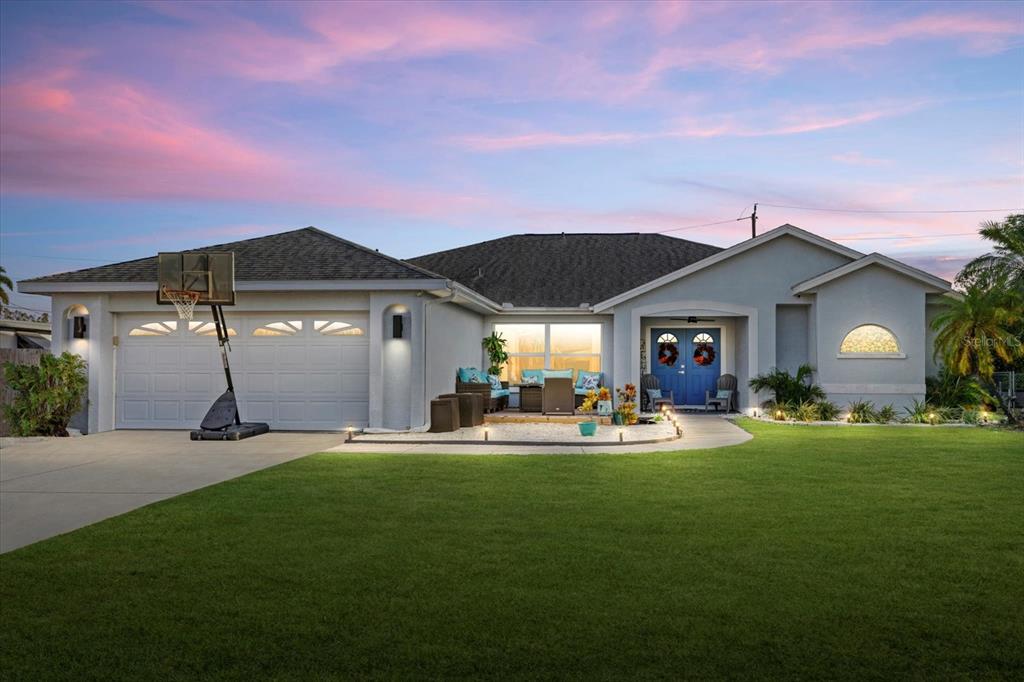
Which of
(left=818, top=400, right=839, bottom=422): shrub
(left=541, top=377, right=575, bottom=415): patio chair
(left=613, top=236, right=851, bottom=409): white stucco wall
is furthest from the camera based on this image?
(left=613, top=236, right=851, bottom=409): white stucco wall

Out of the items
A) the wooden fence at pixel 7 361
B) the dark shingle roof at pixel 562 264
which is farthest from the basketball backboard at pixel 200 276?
the dark shingle roof at pixel 562 264

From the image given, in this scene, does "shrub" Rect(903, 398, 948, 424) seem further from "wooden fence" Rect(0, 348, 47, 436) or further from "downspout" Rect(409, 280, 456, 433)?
"wooden fence" Rect(0, 348, 47, 436)

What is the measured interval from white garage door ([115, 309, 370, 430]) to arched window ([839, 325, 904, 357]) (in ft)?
41.7

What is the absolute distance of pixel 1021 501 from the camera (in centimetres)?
888

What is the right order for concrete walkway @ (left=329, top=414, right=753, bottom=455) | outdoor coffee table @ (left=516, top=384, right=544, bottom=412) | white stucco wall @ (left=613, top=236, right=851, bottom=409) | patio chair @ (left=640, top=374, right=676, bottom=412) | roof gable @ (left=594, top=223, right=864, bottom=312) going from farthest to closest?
patio chair @ (left=640, top=374, right=676, bottom=412) < white stucco wall @ (left=613, top=236, right=851, bottom=409) < roof gable @ (left=594, top=223, right=864, bottom=312) < outdoor coffee table @ (left=516, top=384, right=544, bottom=412) < concrete walkway @ (left=329, top=414, right=753, bottom=455)

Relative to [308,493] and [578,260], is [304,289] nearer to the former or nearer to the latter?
[308,493]

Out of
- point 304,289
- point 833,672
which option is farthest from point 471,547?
point 304,289

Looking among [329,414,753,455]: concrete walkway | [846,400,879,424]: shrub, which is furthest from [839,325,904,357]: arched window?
[329,414,753,455]: concrete walkway

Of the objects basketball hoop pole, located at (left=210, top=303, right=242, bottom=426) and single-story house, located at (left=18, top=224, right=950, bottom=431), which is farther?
single-story house, located at (left=18, top=224, right=950, bottom=431)

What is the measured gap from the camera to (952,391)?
67.5 feet

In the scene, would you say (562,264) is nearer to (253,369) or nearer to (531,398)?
(531,398)

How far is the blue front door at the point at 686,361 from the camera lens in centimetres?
2430

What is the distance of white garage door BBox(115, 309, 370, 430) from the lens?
17.1 m

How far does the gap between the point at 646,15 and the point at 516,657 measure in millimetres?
14228
